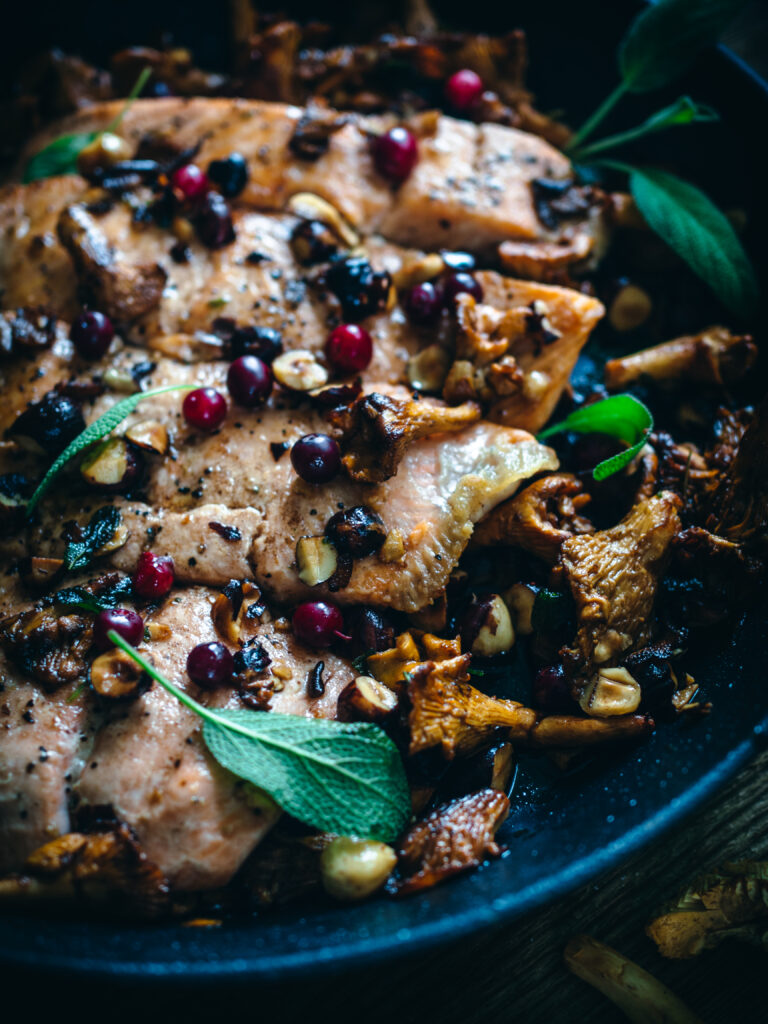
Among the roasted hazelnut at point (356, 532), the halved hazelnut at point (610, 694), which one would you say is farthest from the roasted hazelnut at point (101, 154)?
the halved hazelnut at point (610, 694)

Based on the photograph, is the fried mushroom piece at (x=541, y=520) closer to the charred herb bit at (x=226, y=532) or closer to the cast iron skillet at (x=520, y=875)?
the cast iron skillet at (x=520, y=875)

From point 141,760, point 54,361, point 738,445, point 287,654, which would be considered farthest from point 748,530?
point 54,361

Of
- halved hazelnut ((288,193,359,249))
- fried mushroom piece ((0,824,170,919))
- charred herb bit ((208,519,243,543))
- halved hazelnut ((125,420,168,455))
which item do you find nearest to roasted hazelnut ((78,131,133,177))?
halved hazelnut ((288,193,359,249))

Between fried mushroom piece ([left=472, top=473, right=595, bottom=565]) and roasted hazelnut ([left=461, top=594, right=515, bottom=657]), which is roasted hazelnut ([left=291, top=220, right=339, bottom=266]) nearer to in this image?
fried mushroom piece ([left=472, top=473, right=595, bottom=565])

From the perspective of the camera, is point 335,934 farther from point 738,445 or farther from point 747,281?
point 747,281

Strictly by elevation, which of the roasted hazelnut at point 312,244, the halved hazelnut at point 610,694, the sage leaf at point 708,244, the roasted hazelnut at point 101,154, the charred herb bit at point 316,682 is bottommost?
the charred herb bit at point 316,682

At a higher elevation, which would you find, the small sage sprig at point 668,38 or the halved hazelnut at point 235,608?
the small sage sprig at point 668,38
